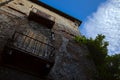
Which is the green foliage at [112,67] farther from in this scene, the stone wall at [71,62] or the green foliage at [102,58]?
the stone wall at [71,62]

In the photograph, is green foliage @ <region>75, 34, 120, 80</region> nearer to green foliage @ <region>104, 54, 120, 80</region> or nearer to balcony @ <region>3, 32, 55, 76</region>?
green foliage @ <region>104, 54, 120, 80</region>

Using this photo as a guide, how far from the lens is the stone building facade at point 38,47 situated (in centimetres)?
908

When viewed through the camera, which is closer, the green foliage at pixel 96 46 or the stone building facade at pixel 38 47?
the stone building facade at pixel 38 47

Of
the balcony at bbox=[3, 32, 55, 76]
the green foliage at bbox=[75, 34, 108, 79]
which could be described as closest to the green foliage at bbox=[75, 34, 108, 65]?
the green foliage at bbox=[75, 34, 108, 79]

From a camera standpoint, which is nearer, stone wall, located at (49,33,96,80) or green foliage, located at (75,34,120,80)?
stone wall, located at (49,33,96,80)

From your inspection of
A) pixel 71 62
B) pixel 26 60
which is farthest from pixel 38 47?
pixel 71 62

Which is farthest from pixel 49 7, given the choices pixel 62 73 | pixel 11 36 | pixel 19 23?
pixel 62 73

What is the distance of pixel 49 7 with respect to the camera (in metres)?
17.0

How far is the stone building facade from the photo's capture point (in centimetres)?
908

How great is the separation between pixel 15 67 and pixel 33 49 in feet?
5.48

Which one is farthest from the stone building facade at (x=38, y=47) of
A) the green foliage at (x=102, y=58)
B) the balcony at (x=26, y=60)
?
the green foliage at (x=102, y=58)

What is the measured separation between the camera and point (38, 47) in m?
10.7

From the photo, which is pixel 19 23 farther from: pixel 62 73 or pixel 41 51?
pixel 62 73

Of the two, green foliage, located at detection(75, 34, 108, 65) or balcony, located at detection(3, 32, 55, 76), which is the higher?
green foliage, located at detection(75, 34, 108, 65)
